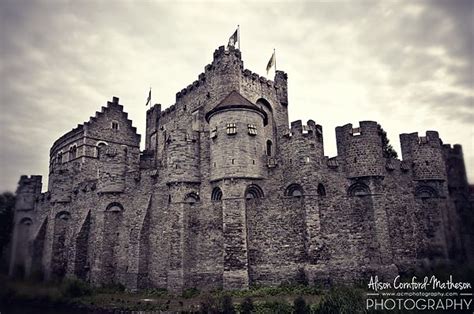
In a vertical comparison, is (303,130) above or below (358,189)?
above

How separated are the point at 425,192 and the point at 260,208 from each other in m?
12.6

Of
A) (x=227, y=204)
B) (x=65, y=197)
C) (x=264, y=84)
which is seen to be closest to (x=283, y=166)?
(x=227, y=204)

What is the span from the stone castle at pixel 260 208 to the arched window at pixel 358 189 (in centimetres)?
8

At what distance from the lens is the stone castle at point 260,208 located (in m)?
22.6

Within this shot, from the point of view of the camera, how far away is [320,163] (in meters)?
24.0

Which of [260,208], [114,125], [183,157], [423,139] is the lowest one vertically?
[260,208]

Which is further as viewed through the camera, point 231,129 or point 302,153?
point 231,129

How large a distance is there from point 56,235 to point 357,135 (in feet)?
95.3

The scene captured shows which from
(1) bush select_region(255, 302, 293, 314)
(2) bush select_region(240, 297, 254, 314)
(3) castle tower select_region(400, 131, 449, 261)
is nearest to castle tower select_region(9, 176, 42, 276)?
(2) bush select_region(240, 297, 254, 314)

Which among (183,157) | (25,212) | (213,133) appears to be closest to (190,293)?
A: (183,157)

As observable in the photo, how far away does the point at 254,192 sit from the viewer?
24.9 m

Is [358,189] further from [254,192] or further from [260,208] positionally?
[254,192]

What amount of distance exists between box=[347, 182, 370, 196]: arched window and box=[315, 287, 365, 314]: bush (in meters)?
8.05

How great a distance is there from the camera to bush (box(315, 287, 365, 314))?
639 inches
